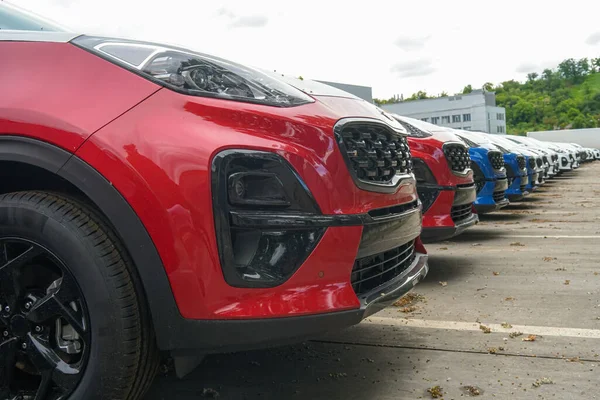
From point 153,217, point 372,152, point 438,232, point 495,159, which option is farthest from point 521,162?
point 153,217

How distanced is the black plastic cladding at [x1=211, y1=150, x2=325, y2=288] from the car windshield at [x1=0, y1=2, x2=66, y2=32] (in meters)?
1.78

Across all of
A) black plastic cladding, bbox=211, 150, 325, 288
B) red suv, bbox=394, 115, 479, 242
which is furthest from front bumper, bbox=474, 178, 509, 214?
black plastic cladding, bbox=211, 150, 325, 288

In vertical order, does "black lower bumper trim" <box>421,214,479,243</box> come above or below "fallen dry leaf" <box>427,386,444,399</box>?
above

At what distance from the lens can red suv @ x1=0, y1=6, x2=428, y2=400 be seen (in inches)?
75.2

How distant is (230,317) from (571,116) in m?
111

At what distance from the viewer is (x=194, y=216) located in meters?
1.89

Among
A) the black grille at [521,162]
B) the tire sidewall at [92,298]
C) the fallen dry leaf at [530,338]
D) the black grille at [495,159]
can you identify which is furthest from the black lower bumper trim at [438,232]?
the black grille at [521,162]

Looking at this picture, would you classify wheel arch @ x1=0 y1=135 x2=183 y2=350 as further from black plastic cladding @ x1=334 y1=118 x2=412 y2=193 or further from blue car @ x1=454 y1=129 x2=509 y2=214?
blue car @ x1=454 y1=129 x2=509 y2=214

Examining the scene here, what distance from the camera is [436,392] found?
2.38 metres

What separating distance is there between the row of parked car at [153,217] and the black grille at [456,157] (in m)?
2.85

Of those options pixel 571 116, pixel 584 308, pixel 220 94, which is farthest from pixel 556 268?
pixel 571 116

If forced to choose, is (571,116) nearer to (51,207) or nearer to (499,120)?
(499,120)

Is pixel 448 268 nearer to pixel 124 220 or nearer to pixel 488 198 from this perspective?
pixel 488 198

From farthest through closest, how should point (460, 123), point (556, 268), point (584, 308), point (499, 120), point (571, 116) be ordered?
point (571, 116) → point (499, 120) → point (460, 123) → point (556, 268) → point (584, 308)
